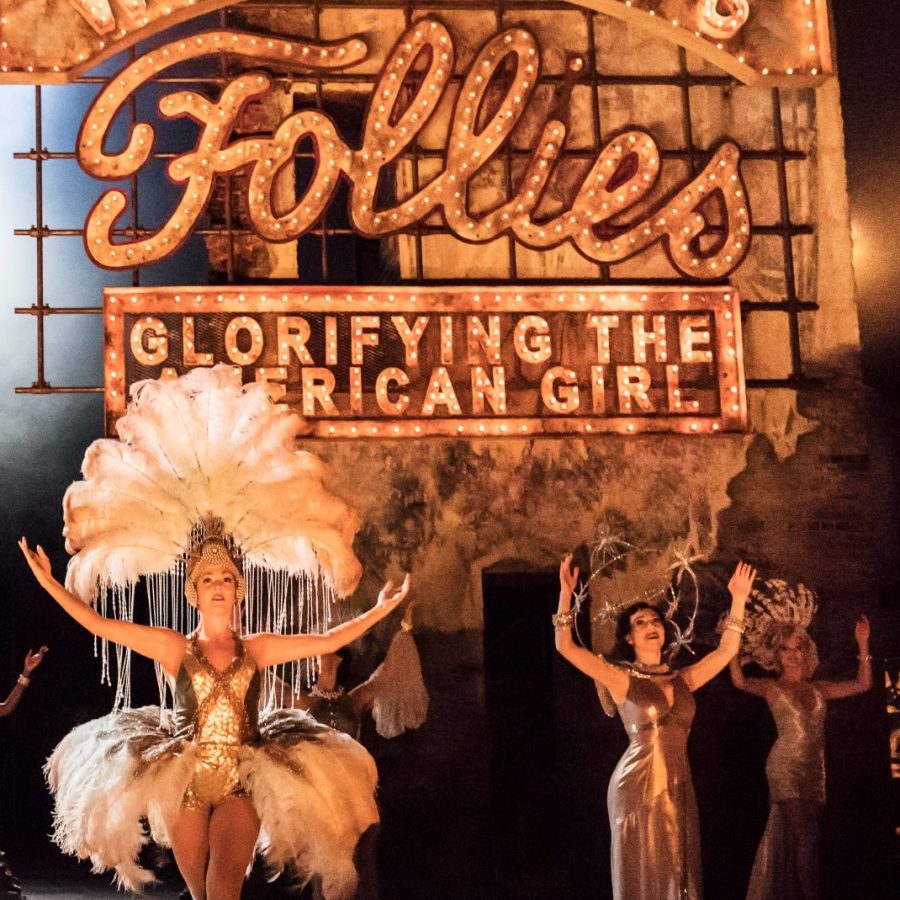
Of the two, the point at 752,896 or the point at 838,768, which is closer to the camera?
the point at 752,896

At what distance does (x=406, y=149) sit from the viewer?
30.8 feet

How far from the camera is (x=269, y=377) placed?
9.00 m

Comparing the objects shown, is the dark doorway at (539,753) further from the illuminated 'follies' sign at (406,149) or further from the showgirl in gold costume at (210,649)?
the showgirl in gold costume at (210,649)

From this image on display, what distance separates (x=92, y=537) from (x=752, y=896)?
4.34 metres

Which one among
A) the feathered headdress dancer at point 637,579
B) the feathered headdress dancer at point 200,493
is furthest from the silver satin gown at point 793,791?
the feathered headdress dancer at point 200,493

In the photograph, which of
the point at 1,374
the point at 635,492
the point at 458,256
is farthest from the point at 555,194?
the point at 1,374

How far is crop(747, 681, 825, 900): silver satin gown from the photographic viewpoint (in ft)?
27.8

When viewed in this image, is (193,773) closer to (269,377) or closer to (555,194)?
(269,377)

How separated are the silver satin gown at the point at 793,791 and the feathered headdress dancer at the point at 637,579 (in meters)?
0.82

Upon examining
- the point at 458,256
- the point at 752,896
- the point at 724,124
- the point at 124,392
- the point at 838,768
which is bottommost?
the point at 752,896

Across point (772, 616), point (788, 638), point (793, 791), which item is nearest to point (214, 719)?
point (793, 791)

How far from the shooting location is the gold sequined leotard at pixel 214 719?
5.89 metres

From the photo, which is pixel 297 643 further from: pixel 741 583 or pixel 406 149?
pixel 406 149

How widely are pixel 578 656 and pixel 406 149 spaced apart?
371 cm
